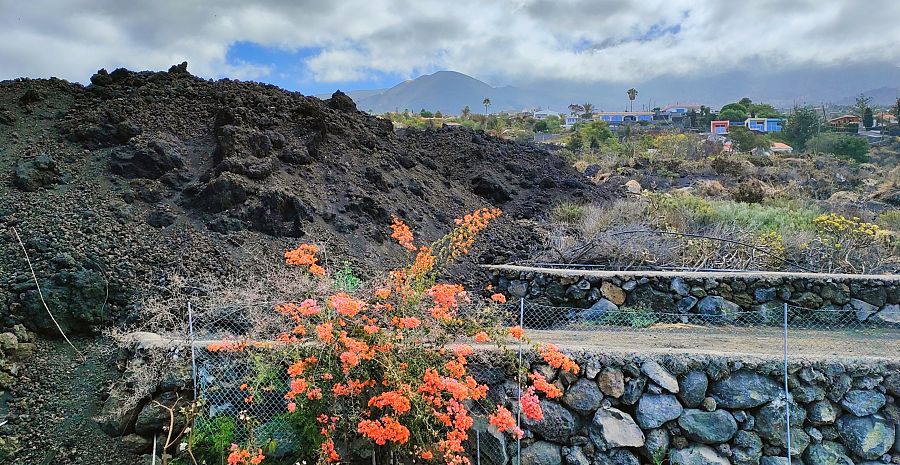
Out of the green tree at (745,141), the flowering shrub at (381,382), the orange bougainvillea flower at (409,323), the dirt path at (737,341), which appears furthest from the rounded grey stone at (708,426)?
the green tree at (745,141)

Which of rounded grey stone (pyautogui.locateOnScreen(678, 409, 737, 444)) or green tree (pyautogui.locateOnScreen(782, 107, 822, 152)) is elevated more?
green tree (pyautogui.locateOnScreen(782, 107, 822, 152))

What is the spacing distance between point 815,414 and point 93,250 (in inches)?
291

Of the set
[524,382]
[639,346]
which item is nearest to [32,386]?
[524,382]

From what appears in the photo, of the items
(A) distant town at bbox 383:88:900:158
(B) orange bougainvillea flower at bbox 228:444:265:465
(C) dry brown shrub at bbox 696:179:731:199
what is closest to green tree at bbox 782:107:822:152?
(A) distant town at bbox 383:88:900:158

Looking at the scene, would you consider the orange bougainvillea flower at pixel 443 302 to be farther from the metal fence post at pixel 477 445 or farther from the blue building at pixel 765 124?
the blue building at pixel 765 124

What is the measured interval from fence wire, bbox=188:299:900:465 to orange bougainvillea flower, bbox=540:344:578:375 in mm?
309

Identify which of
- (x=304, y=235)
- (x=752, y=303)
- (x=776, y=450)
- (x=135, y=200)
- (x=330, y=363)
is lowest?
(x=776, y=450)

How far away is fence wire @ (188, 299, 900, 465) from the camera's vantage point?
507cm

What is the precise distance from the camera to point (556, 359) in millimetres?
5074

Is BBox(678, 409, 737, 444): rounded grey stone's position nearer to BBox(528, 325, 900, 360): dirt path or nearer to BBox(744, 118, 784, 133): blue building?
BBox(528, 325, 900, 360): dirt path

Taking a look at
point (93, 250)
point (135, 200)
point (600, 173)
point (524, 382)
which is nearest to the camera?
point (524, 382)

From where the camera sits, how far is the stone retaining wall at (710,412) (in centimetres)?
542

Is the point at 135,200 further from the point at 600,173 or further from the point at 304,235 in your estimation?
the point at 600,173

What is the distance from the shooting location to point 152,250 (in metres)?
6.90
